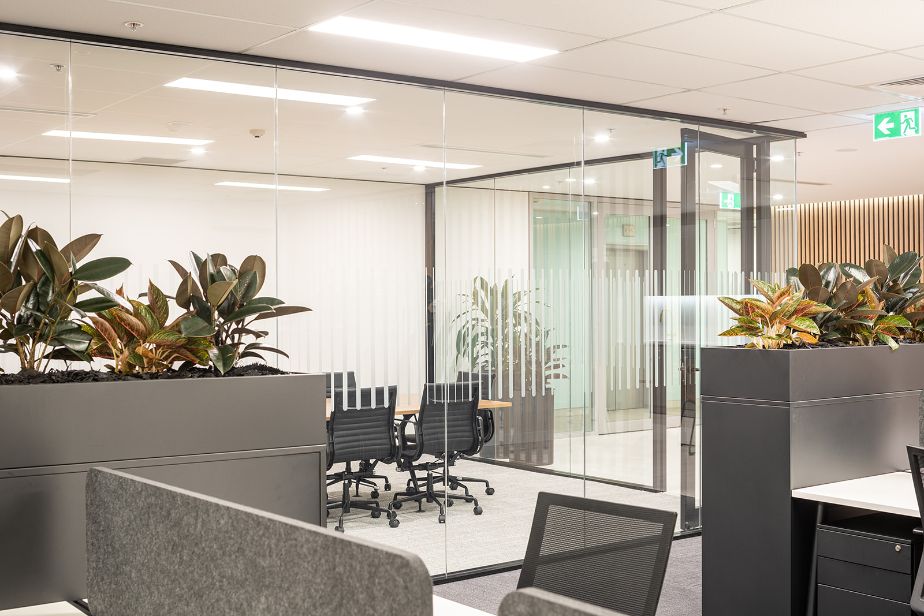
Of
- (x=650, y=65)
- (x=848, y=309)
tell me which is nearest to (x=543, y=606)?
(x=848, y=309)

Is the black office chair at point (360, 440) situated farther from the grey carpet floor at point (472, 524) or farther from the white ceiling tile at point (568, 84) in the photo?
the white ceiling tile at point (568, 84)

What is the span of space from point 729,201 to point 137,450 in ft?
16.2

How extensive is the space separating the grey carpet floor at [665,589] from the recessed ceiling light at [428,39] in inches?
99.5

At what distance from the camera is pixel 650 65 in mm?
4980

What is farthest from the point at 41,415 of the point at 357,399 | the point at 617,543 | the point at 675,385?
the point at 675,385

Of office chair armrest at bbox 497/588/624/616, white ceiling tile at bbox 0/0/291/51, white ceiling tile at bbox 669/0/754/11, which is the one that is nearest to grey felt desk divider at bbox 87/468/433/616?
office chair armrest at bbox 497/588/624/616

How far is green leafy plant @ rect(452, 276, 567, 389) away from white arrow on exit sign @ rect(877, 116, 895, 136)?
103 inches

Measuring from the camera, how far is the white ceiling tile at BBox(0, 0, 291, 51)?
3832 millimetres

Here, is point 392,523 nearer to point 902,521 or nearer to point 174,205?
point 174,205

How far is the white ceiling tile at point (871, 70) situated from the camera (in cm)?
498

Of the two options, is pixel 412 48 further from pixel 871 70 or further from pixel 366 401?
pixel 871 70

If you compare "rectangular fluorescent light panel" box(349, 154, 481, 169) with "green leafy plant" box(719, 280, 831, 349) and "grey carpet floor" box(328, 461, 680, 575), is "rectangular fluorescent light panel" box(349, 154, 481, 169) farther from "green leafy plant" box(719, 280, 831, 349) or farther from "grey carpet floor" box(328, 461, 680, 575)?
"green leafy plant" box(719, 280, 831, 349)

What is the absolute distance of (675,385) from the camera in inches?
247

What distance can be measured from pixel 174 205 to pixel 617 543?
2.95m
